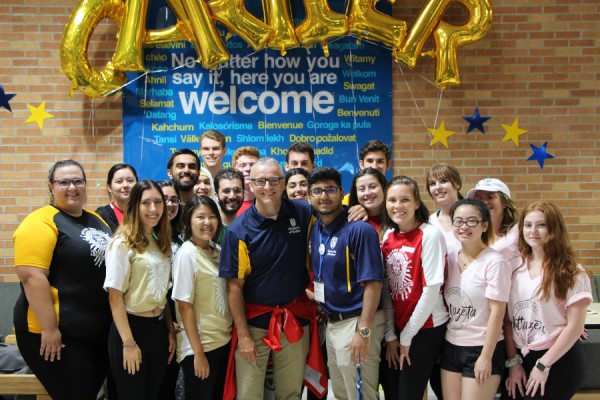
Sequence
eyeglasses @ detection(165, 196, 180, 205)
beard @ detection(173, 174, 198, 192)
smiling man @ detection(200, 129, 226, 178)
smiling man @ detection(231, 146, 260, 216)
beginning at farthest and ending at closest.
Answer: smiling man @ detection(200, 129, 226, 178) → smiling man @ detection(231, 146, 260, 216) → beard @ detection(173, 174, 198, 192) → eyeglasses @ detection(165, 196, 180, 205)

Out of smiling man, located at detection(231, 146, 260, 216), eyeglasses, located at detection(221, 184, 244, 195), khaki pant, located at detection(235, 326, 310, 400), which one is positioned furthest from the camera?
smiling man, located at detection(231, 146, 260, 216)

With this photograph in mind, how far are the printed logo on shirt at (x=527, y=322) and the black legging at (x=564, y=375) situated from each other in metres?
0.09

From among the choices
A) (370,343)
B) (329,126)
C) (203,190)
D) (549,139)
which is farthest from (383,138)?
(370,343)

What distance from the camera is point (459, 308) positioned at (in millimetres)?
2945

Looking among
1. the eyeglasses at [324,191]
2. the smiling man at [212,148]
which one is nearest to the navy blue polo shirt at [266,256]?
the eyeglasses at [324,191]

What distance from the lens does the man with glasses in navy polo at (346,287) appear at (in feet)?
9.41

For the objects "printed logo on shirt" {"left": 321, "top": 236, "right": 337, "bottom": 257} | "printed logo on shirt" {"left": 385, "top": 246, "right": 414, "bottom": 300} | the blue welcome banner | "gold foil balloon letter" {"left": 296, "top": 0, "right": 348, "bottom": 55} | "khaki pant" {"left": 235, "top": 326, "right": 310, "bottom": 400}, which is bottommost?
"khaki pant" {"left": 235, "top": 326, "right": 310, "bottom": 400}

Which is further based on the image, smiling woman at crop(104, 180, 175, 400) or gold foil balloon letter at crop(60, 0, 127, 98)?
gold foil balloon letter at crop(60, 0, 127, 98)

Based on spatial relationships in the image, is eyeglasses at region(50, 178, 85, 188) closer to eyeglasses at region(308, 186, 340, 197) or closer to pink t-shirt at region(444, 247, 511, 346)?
eyeglasses at region(308, 186, 340, 197)

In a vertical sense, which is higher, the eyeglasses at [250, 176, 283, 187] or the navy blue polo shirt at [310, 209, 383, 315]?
the eyeglasses at [250, 176, 283, 187]

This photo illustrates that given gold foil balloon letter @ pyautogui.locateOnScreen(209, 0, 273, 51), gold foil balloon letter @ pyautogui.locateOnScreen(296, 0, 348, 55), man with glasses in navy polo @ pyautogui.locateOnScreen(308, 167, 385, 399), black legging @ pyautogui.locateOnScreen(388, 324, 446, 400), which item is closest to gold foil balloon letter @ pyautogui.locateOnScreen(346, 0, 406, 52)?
gold foil balloon letter @ pyautogui.locateOnScreen(296, 0, 348, 55)

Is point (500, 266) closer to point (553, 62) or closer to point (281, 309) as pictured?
point (281, 309)

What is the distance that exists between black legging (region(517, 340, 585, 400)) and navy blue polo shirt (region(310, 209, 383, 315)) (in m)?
0.97

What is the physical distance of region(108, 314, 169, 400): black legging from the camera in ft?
9.45
